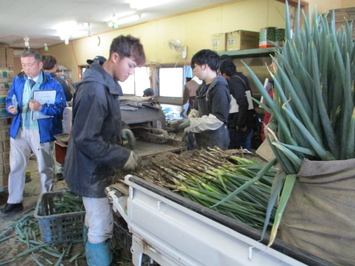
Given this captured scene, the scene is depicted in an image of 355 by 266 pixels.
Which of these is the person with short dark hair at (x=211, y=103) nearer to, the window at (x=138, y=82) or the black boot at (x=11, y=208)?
the black boot at (x=11, y=208)

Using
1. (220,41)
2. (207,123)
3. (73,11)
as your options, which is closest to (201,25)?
(220,41)

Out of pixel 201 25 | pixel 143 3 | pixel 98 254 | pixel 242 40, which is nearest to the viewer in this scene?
pixel 98 254

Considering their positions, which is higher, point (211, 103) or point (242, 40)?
point (242, 40)

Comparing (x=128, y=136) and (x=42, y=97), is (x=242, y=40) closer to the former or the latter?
(x=128, y=136)

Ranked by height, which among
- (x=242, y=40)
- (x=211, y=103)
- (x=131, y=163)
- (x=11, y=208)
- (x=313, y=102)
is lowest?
(x=11, y=208)

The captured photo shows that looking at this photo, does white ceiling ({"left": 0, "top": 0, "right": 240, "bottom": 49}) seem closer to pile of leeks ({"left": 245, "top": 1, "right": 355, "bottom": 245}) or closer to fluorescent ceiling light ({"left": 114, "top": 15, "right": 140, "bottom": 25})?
fluorescent ceiling light ({"left": 114, "top": 15, "right": 140, "bottom": 25})

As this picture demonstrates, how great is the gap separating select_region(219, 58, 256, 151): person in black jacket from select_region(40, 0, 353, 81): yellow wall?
0.88m

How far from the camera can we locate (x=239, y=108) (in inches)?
147

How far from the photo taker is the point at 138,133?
315 centimetres

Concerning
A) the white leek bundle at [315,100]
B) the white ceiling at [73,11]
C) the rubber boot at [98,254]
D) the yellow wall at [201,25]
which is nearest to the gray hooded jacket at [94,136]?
the rubber boot at [98,254]

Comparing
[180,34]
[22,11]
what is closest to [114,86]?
[180,34]

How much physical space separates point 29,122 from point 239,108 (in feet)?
8.38

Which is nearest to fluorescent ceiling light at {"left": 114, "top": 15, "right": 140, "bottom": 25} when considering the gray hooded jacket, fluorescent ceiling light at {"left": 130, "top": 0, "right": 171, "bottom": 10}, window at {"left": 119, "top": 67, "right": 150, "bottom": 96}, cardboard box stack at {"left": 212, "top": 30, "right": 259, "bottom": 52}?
fluorescent ceiling light at {"left": 130, "top": 0, "right": 171, "bottom": 10}

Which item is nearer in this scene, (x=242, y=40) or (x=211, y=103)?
(x=211, y=103)
